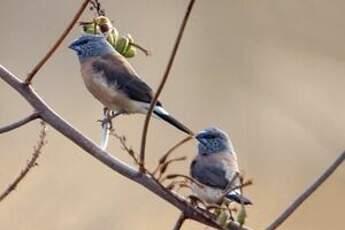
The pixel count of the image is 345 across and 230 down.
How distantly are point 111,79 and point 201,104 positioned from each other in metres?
1.96

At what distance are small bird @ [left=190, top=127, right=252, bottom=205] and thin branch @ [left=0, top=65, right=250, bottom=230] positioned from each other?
614mm

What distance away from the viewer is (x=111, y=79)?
6.37 feet

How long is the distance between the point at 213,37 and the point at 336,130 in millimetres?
569

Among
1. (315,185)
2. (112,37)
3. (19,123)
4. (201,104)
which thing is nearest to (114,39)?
(112,37)

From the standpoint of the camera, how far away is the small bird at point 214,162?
1.66 meters

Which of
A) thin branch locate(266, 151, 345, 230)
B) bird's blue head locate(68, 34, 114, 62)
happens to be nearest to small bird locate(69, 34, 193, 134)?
bird's blue head locate(68, 34, 114, 62)

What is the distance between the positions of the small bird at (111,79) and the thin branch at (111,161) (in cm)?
75

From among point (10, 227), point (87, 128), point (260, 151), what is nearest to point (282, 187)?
Answer: point (260, 151)

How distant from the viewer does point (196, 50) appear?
4.04m

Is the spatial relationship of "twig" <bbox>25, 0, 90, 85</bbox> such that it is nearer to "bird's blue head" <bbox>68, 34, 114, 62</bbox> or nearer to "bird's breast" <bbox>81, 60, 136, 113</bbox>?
"bird's breast" <bbox>81, 60, 136, 113</bbox>

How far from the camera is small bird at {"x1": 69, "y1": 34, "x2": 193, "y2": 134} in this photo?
5.86 feet

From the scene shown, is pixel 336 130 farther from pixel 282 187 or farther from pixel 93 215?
pixel 93 215

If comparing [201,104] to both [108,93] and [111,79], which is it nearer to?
[111,79]

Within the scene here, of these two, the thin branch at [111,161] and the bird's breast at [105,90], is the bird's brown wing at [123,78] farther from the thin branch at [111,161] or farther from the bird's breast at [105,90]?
the thin branch at [111,161]
